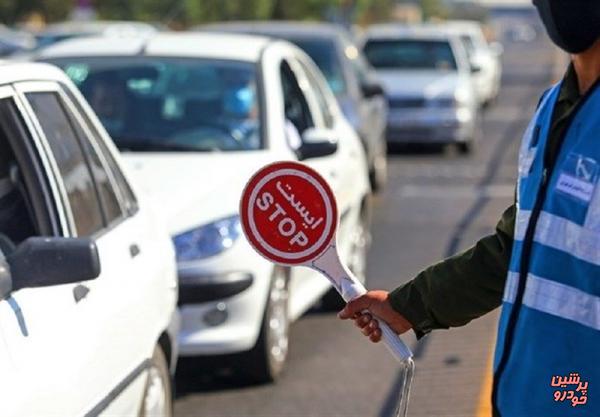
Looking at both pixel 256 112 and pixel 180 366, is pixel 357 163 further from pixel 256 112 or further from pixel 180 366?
pixel 180 366

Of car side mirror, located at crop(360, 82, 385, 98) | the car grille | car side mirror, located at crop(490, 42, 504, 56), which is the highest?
car side mirror, located at crop(360, 82, 385, 98)

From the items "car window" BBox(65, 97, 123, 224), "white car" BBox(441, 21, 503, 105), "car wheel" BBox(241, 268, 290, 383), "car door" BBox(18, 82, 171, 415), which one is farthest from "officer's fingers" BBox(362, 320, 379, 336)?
"white car" BBox(441, 21, 503, 105)

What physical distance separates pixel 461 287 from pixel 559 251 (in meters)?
0.51

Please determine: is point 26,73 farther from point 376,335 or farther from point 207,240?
point 207,240

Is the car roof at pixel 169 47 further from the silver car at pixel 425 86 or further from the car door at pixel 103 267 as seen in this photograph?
the silver car at pixel 425 86

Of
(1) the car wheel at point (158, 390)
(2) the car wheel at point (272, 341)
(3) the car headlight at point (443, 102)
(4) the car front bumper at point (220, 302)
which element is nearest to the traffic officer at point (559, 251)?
(1) the car wheel at point (158, 390)

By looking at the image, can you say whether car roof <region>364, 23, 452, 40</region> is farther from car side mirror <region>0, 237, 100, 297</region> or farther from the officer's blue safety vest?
the officer's blue safety vest

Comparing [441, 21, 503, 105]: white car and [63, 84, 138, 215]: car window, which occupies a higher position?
[63, 84, 138, 215]: car window

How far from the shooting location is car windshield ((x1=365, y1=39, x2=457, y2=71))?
2006cm

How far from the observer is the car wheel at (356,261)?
9.01 meters

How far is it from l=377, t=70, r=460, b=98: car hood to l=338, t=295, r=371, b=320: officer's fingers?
1563 cm

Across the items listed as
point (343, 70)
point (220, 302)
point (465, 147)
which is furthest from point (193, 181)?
point (465, 147)

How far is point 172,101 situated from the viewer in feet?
27.2

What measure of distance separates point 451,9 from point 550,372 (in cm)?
10472
